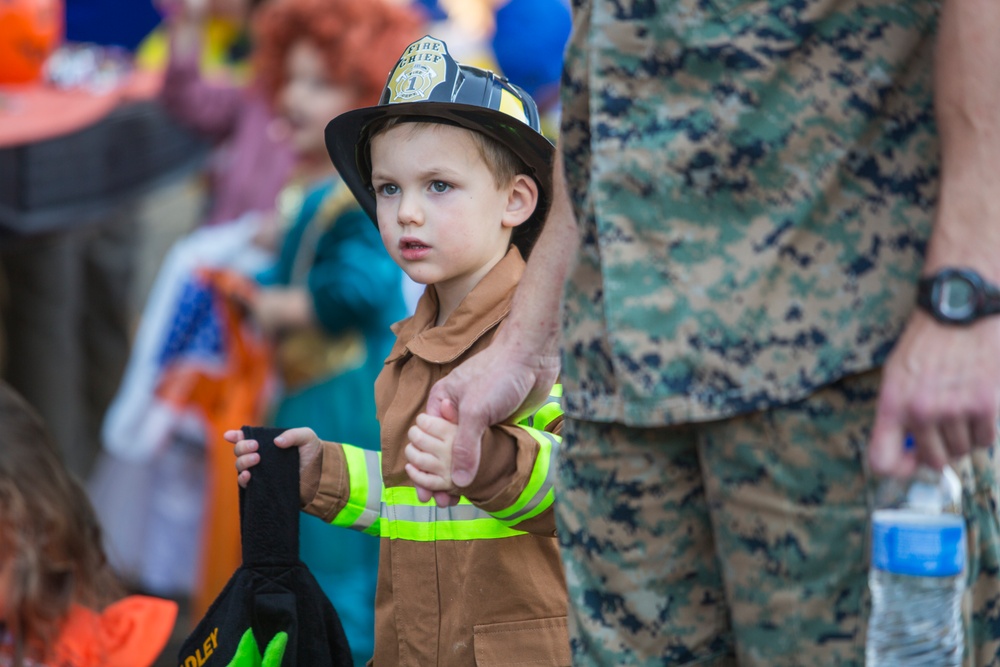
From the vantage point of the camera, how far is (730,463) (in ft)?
5.16

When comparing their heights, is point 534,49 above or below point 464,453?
above

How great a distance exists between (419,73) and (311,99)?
7.42 ft

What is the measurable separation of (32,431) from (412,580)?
1385 mm

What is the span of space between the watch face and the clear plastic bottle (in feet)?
0.59

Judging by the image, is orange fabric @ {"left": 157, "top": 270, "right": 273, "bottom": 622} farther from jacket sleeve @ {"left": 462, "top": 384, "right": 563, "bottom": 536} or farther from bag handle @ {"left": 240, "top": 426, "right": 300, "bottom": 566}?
jacket sleeve @ {"left": 462, "top": 384, "right": 563, "bottom": 536}

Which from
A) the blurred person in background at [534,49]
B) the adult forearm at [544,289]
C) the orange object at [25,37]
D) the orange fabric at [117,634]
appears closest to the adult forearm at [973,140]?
the adult forearm at [544,289]

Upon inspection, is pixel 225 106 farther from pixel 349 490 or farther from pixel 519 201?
pixel 349 490

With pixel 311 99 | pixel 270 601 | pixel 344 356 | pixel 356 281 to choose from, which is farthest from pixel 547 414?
pixel 311 99

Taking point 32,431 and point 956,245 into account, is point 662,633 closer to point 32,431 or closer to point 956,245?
point 956,245

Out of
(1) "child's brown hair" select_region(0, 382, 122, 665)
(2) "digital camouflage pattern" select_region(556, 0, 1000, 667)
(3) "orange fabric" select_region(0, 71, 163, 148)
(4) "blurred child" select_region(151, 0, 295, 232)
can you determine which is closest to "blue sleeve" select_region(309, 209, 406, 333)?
(1) "child's brown hair" select_region(0, 382, 122, 665)

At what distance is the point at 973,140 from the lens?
1429mm

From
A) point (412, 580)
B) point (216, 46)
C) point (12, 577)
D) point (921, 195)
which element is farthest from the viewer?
point (216, 46)

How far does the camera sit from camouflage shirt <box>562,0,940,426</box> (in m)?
1.53

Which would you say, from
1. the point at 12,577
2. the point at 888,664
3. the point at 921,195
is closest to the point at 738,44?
the point at 921,195
